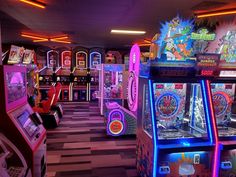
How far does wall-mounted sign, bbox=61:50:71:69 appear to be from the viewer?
32.3 feet

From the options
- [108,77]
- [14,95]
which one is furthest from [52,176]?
[108,77]

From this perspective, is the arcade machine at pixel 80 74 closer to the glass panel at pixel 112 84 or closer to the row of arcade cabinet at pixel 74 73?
the row of arcade cabinet at pixel 74 73

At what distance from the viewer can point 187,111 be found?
260cm

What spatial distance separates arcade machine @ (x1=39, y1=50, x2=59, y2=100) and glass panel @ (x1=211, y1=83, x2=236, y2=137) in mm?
7884

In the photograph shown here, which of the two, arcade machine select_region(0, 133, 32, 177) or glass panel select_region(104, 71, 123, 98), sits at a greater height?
glass panel select_region(104, 71, 123, 98)

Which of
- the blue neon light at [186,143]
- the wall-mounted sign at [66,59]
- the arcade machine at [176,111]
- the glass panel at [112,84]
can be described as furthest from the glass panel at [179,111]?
the wall-mounted sign at [66,59]

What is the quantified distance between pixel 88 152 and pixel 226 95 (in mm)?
2466

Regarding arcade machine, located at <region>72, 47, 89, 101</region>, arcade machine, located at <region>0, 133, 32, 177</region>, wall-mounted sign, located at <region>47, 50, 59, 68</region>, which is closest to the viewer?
arcade machine, located at <region>0, 133, 32, 177</region>

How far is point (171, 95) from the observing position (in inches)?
95.0

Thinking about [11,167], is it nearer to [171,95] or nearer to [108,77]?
[171,95]

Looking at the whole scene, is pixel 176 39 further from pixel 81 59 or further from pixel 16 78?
pixel 81 59

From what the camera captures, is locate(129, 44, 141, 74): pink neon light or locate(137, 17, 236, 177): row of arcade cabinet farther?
locate(129, 44, 141, 74): pink neon light

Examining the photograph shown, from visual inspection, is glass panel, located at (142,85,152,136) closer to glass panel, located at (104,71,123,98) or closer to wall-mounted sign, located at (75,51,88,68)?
glass panel, located at (104,71,123,98)

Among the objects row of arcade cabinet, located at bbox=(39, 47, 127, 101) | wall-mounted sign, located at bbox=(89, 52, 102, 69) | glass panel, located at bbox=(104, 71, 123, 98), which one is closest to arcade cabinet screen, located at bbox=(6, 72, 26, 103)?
glass panel, located at bbox=(104, 71, 123, 98)
